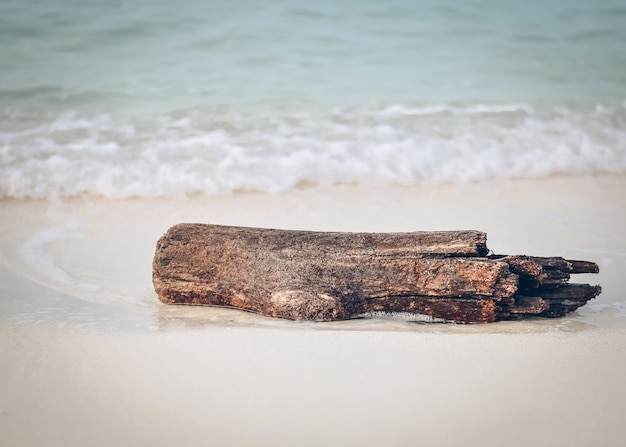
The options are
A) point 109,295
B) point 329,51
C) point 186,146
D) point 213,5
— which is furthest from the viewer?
point 213,5

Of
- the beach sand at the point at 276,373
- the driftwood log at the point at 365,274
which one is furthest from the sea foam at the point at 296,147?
the driftwood log at the point at 365,274

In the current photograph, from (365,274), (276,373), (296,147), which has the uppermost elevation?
(296,147)

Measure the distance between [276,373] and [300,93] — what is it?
15.5 ft

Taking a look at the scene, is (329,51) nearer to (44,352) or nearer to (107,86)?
(107,86)

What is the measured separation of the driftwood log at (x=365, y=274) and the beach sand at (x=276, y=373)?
0.08 meters

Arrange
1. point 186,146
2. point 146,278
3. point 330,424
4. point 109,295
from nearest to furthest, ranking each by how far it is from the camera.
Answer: point 330,424 < point 109,295 < point 146,278 < point 186,146

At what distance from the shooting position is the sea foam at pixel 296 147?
543 cm

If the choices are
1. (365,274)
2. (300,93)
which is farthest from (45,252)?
(300,93)

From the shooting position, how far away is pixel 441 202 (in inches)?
203

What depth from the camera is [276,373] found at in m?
2.55

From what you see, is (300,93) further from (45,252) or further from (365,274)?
(365,274)

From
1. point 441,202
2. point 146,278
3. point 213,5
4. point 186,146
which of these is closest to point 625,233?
point 441,202

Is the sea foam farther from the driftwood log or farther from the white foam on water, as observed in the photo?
the driftwood log

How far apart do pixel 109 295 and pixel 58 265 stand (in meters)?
0.61
